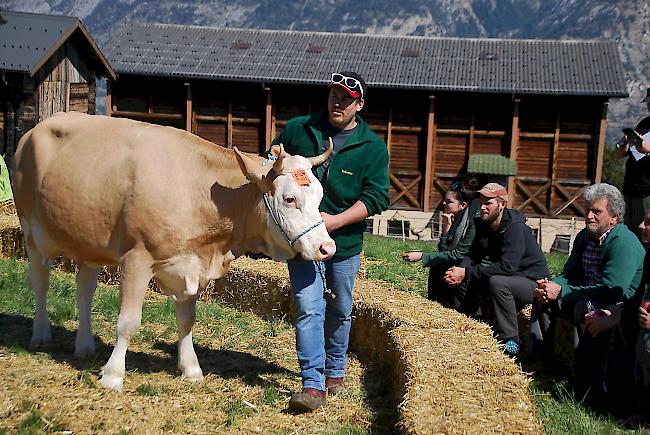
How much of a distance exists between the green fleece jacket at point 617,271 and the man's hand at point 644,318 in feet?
2.66

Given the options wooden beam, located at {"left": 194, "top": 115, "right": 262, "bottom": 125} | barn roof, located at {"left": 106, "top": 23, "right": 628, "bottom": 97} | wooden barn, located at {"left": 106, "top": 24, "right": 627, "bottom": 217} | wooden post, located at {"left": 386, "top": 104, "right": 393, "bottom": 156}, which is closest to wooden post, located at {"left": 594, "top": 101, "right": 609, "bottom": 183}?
wooden barn, located at {"left": 106, "top": 24, "right": 627, "bottom": 217}

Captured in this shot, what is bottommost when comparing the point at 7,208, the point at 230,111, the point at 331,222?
the point at 7,208

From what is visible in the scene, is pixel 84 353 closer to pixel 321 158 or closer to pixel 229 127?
pixel 321 158

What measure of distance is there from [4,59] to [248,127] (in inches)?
322

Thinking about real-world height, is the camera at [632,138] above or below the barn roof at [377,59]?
below

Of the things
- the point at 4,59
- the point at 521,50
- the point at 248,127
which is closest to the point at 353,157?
the point at 4,59

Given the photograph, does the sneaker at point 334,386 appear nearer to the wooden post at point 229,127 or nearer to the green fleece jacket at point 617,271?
the green fleece jacket at point 617,271

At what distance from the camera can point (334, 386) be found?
6121 millimetres

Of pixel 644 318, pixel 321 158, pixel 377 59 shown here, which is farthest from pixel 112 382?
pixel 377 59

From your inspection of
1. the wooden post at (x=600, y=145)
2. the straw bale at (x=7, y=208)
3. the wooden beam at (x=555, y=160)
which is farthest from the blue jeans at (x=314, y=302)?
the wooden post at (x=600, y=145)

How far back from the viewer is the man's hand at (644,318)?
5302mm

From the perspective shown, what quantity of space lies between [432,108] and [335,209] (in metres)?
17.9

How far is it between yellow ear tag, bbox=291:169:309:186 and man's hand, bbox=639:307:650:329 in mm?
2404

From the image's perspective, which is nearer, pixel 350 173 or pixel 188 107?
pixel 350 173
